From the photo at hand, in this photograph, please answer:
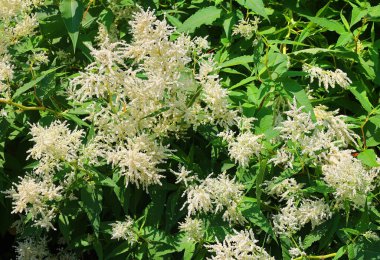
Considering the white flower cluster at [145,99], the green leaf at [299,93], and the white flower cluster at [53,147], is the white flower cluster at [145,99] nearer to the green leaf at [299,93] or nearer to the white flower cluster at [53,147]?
the white flower cluster at [53,147]

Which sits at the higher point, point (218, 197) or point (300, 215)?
point (218, 197)

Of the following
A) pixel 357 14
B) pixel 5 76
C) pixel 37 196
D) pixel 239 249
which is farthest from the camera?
pixel 357 14

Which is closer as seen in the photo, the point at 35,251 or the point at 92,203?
the point at 92,203

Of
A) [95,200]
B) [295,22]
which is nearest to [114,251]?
[95,200]

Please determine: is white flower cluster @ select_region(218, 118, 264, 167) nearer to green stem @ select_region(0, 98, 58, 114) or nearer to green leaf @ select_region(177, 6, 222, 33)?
green leaf @ select_region(177, 6, 222, 33)

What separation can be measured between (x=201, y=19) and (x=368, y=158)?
47.0 inches

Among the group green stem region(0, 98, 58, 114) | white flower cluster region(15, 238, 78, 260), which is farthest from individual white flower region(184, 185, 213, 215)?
white flower cluster region(15, 238, 78, 260)

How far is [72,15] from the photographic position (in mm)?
3158


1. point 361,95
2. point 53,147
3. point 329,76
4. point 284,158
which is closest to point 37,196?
point 53,147

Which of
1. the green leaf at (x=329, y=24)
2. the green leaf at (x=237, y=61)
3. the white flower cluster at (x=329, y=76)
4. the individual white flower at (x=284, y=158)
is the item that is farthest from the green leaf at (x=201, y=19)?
the individual white flower at (x=284, y=158)

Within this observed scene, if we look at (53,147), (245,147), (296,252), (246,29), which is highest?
(246,29)

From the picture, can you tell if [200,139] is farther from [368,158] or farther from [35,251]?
[35,251]

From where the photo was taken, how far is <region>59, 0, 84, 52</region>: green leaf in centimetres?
308

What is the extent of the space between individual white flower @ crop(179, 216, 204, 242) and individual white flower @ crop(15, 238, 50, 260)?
97 centimetres
